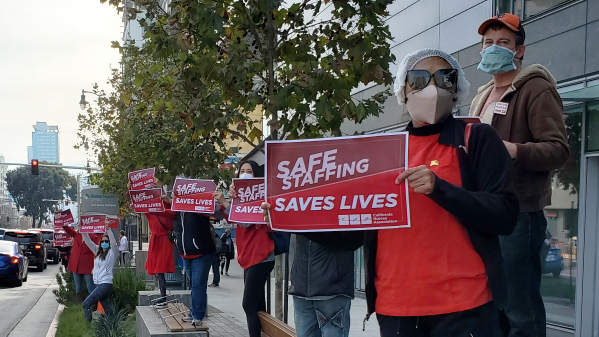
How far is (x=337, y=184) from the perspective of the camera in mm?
3037

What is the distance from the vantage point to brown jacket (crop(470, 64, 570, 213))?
A: 3367 mm

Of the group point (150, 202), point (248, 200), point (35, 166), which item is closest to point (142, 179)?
point (150, 202)

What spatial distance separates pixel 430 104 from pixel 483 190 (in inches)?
15.2

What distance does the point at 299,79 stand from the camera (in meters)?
6.64

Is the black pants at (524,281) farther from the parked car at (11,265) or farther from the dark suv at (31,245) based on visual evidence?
the dark suv at (31,245)

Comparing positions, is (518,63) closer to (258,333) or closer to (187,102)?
(187,102)

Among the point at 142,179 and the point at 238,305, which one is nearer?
the point at 142,179

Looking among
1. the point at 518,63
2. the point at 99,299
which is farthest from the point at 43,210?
the point at 518,63

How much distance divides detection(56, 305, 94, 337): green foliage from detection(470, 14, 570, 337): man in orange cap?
10.2 meters

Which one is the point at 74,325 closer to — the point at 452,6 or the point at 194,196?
the point at 194,196

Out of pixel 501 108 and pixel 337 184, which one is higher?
pixel 501 108

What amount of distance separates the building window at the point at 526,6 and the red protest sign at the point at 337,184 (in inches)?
305

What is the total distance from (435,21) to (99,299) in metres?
7.98

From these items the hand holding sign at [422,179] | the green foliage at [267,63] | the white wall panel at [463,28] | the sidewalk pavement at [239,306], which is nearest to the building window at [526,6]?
the white wall panel at [463,28]
